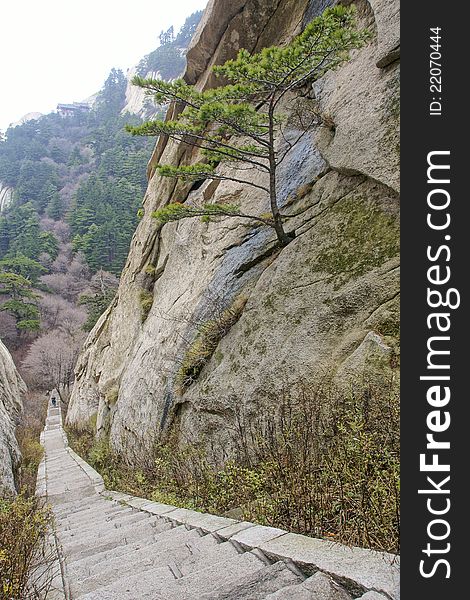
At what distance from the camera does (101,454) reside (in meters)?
10.2

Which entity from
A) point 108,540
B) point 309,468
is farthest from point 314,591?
point 108,540

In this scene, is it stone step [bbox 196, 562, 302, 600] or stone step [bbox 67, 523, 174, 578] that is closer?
stone step [bbox 196, 562, 302, 600]

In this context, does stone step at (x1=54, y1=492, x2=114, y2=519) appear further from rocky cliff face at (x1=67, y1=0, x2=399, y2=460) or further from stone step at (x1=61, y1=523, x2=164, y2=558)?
stone step at (x1=61, y1=523, x2=164, y2=558)

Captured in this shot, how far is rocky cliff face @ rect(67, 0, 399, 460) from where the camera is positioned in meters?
4.78

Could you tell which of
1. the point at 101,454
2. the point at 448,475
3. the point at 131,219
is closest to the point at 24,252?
the point at 131,219

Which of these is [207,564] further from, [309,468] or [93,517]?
[93,517]

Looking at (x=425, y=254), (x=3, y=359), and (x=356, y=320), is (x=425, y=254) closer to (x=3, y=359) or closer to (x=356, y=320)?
(x=356, y=320)

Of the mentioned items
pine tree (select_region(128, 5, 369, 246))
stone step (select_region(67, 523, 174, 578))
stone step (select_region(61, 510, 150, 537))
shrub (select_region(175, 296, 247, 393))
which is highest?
pine tree (select_region(128, 5, 369, 246))

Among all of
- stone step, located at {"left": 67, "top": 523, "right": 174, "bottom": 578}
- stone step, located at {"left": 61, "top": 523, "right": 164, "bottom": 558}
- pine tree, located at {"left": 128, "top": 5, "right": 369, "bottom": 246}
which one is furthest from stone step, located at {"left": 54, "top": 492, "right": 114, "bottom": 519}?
pine tree, located at {"left": 128, "top": 5, "right": 369, "bottom": 246}

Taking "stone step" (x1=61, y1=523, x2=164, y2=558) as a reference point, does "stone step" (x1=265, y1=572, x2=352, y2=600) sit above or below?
above

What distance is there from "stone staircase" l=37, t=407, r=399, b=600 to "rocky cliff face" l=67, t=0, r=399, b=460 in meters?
2.06

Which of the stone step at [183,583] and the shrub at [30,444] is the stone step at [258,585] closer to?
the stone step at [183,583]

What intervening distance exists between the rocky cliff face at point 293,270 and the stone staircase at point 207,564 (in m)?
2.06

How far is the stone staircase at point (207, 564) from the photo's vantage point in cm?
182
